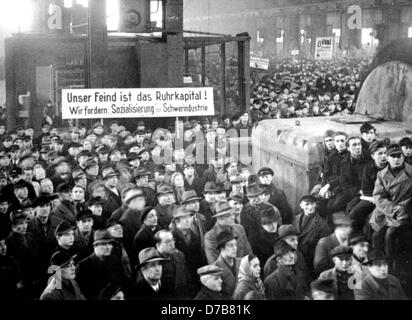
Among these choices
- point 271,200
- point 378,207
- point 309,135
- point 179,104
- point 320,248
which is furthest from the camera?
point 309,135

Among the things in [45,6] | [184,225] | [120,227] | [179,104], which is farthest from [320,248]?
[45,6]

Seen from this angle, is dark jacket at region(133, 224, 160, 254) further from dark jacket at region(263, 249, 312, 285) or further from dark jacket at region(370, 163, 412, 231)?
dark jacket at region(370, 163, 412, 231)

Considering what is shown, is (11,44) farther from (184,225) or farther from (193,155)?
(184,225)

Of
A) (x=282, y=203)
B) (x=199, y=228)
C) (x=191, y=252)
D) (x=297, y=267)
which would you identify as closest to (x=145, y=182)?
(x=199, y=228)

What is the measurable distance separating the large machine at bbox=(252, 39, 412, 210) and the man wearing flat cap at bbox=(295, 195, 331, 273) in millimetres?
976

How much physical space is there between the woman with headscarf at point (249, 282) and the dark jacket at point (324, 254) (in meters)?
0.53

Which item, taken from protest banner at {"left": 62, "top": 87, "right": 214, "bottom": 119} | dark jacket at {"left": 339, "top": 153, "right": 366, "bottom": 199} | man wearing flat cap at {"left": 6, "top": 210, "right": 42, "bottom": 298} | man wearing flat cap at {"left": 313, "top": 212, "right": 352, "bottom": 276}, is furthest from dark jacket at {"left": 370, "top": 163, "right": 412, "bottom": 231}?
man wearing flat cap at {"left": 6, "top": 210, "right": 42, "bottom": 298}

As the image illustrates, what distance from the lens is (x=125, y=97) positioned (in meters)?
6.11

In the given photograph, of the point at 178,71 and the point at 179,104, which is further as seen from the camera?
the point at 178,71

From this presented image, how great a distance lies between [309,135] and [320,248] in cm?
192

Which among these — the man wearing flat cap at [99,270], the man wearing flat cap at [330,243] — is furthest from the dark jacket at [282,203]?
the man wearing flat cap at [99,270]

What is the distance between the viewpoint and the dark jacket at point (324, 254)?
488 cm

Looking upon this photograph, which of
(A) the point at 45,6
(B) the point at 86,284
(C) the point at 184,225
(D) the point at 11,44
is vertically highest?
(A) the point at 45,6

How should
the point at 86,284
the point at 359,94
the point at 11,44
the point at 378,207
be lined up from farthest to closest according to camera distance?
1. the point at 11,44
2. the point at 359,94
3. the point at 378,207
4. the point at 86,284
